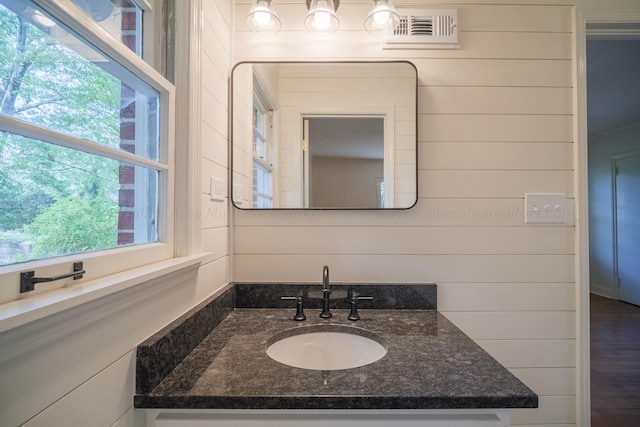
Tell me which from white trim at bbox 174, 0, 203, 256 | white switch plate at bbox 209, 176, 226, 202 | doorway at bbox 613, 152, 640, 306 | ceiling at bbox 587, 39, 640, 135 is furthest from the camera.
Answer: doorway at bbox 613, 152, 640, 306

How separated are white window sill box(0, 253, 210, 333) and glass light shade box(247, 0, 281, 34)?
103 centimetres

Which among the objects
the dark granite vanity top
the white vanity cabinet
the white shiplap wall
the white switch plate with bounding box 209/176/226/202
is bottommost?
the white vanity cabinet

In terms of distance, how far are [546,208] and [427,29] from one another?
94 centimetres

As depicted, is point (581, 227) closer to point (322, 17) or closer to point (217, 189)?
point (322, 17)

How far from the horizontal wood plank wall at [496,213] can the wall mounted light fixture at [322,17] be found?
0.48 ft

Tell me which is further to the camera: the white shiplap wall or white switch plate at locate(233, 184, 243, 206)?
white switch plate at locate(233, 184, 243, 206)

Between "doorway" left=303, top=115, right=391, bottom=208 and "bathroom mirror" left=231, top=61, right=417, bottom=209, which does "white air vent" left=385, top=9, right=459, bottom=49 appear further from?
"doorway" left=303, top=115, right=391, bottom=208

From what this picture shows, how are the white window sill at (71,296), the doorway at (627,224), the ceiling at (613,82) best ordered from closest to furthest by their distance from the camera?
the white window sill at (71,296) < the ceiling at (613,82) < the doorway at (627,224)

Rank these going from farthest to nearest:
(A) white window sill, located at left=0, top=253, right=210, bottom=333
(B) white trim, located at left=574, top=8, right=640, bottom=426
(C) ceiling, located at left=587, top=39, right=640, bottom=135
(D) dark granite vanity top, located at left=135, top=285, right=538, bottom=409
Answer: (C) ceiling, located at left=587, top=39, right=640, bottom=135 < (B) white trim, located at left=574, top=8, right=640, bottom=426 < (D) dark granite vanity top, located at left=135, top=285, right=538, bottom=409 < (A) white window sill, located at left=0, top=253, right=210, bottom=333

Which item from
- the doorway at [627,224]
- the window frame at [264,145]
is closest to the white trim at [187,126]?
the window frame at [264,145]

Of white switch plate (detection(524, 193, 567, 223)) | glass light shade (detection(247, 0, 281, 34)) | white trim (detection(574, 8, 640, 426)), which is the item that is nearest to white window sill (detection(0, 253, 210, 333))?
glass light shade (detection(247, 0, 281, 34))

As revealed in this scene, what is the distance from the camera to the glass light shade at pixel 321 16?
1.18 m

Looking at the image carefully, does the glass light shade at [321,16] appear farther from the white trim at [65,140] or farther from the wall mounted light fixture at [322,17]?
the white trim at [65,140]

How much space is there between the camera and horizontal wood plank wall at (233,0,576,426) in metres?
1.29
